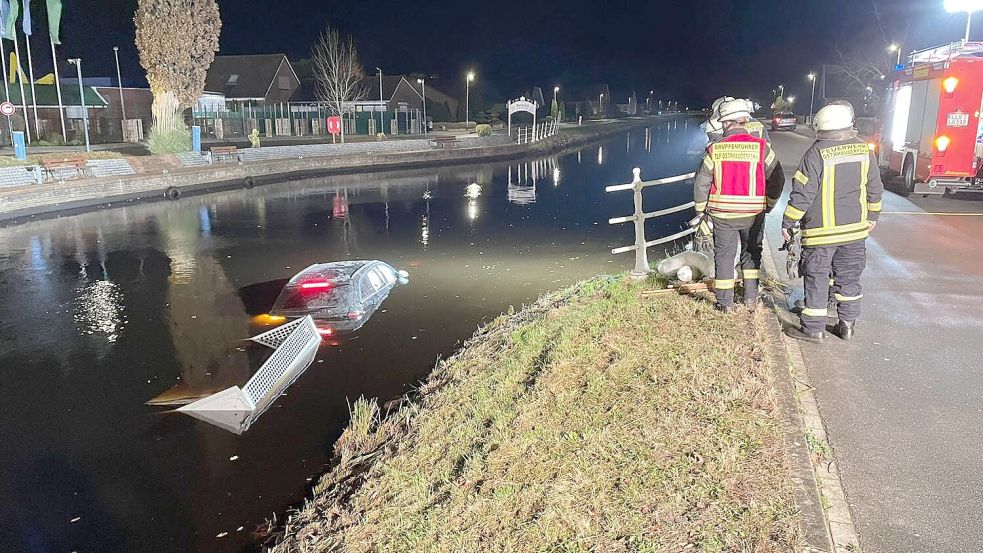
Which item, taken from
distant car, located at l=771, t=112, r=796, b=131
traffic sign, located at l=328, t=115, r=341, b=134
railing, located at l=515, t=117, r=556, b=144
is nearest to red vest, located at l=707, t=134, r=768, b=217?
traffic sign, located at l=328, t=115, r=341, b=134

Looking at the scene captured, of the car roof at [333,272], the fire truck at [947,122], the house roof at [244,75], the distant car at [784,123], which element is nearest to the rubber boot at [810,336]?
the car roof at [333,272]

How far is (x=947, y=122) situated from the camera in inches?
559

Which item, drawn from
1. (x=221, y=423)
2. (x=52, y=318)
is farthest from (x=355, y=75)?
(x=221, y=423)

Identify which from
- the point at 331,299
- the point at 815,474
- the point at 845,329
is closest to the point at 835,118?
the point at 845,329

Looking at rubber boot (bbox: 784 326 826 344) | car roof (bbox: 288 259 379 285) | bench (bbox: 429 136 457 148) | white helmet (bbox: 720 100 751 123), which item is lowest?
car roof (bbox: 288 259 379 285)

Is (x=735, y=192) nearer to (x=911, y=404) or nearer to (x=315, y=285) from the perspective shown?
(x=911, y=404)

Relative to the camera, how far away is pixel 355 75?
53.3 meters

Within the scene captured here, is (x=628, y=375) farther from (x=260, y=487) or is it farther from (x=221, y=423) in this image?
(x=221, y=423)

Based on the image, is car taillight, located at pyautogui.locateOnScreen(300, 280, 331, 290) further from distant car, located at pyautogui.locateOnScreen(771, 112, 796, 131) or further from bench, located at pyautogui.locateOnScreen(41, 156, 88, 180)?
distant car, located at pyautogui.locateOnScreen(771, 112, 796, 131)

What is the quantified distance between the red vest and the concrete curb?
1.31 m

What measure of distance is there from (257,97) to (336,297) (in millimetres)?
56096

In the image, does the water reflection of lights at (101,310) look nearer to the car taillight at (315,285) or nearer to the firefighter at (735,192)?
the car taillight at (315,285)

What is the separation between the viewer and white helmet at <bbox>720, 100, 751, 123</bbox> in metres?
6.48

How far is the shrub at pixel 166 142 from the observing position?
2656 cm
